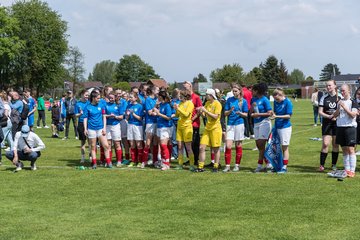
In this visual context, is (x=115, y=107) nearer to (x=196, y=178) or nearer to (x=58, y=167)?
(x=58, y=167)

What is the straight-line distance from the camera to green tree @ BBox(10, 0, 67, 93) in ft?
265

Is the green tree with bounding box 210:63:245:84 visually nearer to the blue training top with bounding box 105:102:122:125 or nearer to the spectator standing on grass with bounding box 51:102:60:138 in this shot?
the spectator standing on grass with bounding box 51:102:60:138

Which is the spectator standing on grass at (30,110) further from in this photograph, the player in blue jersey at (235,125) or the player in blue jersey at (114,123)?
the player in blue jersey at (235,125)

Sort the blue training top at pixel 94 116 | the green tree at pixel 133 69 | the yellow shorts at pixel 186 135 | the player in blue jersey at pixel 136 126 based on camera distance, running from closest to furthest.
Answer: the yellow shorts at pixel 186 135
the blue training top at pixel 94 116
the player in blue jersey at pixel 136 126
the green tree at pixel 133 69

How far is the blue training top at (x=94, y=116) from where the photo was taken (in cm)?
1251

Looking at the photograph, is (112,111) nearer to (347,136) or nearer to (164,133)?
(164,133)

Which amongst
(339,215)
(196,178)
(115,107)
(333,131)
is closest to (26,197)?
(196,178)

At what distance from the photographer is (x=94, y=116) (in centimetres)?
1250

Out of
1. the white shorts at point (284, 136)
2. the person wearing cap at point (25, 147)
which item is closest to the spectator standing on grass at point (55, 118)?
the person wearing cap at point (25, 147)

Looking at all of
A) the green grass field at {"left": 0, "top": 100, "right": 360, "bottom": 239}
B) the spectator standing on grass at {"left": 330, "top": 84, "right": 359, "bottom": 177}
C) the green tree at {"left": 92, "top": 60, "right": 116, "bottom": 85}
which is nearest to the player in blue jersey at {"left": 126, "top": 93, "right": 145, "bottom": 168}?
the green grass field at {"left": 0, "top": 100, "right": 360, "bottom": 239}

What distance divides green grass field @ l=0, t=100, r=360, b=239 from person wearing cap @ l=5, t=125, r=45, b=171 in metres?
0.35

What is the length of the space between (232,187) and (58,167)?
522cm

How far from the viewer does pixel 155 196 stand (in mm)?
9078

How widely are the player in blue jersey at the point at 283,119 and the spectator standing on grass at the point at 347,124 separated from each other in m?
1.08
